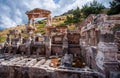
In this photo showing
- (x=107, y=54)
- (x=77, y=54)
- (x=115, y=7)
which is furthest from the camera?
(x=115, y=7)

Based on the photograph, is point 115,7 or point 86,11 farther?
point 86,11

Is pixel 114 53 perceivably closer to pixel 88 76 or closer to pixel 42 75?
pixel 88 76

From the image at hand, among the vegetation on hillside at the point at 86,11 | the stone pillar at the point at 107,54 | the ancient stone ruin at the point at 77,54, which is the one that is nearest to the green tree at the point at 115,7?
the vegetation on hillside at the point at 86,11

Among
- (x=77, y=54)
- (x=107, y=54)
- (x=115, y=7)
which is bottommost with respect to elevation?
(x=77, y=54)

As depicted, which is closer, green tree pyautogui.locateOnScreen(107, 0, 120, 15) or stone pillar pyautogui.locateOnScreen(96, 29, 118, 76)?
stone pillar pyautogui.locateOnScreen(96, 29, 118, 76)

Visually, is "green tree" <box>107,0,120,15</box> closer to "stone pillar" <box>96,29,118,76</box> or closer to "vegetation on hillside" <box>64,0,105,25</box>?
"vegetation on hillside" <box>64,0,105,25</box>

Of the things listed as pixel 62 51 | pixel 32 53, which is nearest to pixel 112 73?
pixel 62 51

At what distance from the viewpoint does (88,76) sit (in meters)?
6.38

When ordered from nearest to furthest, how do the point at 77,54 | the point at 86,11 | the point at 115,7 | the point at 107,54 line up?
1. the point at 107,54
2. the point at 77,54
3. the point at 115,7
4. the point at 86,11

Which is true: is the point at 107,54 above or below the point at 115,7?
below

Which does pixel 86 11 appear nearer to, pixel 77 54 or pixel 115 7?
pixel 115 7

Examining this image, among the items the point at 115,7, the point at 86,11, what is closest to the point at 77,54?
the point at 115,7

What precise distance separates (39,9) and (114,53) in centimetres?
1673

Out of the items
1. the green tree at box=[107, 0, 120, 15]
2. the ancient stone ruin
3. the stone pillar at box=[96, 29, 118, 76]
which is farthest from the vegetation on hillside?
the stone pillar at box=[96, 29, 118, 76]
